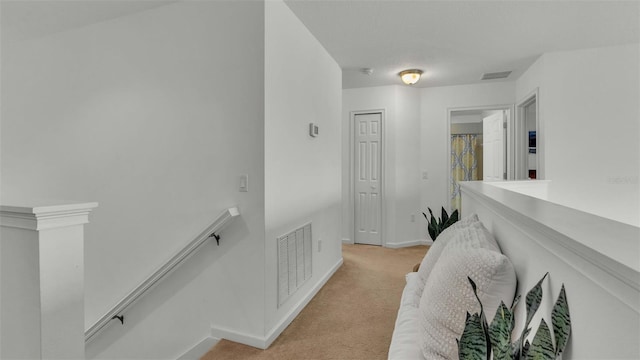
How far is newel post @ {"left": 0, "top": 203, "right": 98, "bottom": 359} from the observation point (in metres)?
1.09

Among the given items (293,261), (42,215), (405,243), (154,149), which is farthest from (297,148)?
(405,243)

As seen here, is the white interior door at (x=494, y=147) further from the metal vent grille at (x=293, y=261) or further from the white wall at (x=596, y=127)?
the metal vent grille at (x=293, y=261)

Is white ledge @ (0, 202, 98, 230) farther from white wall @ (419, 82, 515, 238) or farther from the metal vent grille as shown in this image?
white wall @ (419, 82, 515, 238)

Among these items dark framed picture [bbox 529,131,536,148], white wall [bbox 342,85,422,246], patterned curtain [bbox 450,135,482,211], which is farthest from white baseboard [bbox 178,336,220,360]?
patterned curtain [bbox 450,135,482,211]

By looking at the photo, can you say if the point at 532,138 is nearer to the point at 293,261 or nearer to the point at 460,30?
the point at 460,30

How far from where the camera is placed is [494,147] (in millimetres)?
4742

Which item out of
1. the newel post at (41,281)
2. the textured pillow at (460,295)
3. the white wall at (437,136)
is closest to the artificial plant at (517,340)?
the textured pillow at (460,295)

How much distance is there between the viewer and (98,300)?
2.74 metres

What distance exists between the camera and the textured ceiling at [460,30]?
2.46 meters

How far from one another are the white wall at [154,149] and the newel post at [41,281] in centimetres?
107

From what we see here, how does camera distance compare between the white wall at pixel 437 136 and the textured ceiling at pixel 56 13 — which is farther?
the white wall at pixel 437 136

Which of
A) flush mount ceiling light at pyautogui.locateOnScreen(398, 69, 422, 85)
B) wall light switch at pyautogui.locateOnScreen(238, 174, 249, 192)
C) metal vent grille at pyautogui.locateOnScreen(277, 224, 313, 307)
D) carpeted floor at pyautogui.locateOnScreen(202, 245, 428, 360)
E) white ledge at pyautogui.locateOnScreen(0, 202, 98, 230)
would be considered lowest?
carpeted floor at pyautogui.locateOnScreen(202, 245, 428, 360)

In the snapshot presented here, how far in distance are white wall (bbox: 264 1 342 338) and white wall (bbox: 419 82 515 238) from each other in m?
1.78

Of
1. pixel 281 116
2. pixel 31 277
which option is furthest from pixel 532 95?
pixel 31 277
